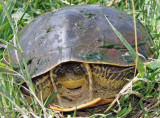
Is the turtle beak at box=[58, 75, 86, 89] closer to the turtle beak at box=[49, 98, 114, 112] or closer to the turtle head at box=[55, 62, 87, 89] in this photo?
the turtle head at box=[55, 62, 87, 89]

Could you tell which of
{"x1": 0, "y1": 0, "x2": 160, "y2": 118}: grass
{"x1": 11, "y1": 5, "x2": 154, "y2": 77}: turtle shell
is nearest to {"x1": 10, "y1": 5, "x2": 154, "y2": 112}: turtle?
{"x1": 11, "y1": 5, "x2": 154, "y2": 77}: turtle shell

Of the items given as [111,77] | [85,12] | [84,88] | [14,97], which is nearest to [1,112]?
[14,97]

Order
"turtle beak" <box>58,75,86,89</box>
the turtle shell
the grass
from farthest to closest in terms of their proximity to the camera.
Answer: "turtle beak" <box>58,75,86,89</box> < the turtle shell < the grass

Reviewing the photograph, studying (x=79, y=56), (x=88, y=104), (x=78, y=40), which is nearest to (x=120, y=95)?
(x=88, y=104)

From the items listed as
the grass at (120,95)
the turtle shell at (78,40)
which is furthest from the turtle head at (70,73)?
the grass at (120,95)

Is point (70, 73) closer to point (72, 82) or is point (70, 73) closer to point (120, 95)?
point (72, 82)

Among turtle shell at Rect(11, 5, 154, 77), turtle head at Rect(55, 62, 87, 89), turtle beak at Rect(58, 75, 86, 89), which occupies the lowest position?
turtle beak at Rect(58, 75, 86, 89)

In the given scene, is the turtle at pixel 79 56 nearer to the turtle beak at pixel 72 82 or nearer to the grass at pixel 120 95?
the turtle beak at pixel 72 82
